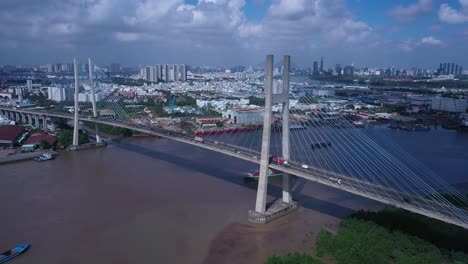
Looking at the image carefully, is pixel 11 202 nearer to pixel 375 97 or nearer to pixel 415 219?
pixel 415 219

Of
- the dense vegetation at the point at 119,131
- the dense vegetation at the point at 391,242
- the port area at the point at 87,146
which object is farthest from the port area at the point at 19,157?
the dense vegetation at the point at 391,242

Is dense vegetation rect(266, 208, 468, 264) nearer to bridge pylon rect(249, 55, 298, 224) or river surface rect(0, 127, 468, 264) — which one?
river surface rect(0, 127, 468, 264)

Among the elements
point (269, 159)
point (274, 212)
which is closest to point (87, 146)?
point (269, 159)

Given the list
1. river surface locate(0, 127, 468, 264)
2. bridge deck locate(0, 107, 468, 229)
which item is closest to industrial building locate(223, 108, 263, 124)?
river surface locate(0, 127, 468, 264)

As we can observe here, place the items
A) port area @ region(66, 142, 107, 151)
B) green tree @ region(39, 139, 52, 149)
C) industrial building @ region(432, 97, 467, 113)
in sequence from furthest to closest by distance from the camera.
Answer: industrial building @ region(432, 97, 467, 113)
port area @ region(66, 142, 107, 151)
green tree @ region(39, 139, 52, 149)

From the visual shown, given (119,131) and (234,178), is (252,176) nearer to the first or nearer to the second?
(234,178)
